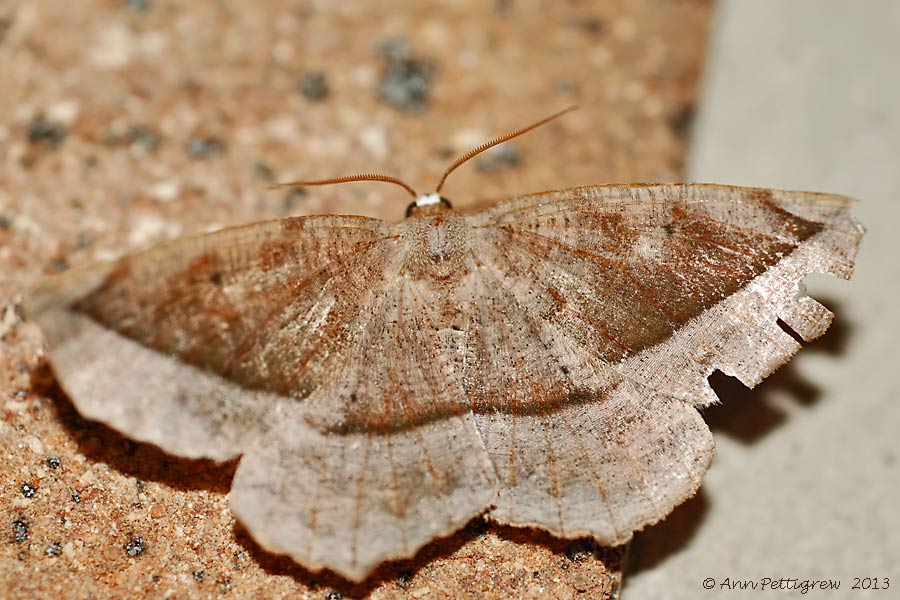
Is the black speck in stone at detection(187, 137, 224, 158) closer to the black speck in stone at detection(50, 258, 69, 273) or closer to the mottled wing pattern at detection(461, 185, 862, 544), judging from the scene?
the black speck in stone at detection(50, 258, 69, 273)

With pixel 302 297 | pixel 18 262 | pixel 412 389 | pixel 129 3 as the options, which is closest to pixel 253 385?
pixel 302 297

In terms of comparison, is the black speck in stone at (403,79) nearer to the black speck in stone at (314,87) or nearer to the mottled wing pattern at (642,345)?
the black speck in stone at (314,87)

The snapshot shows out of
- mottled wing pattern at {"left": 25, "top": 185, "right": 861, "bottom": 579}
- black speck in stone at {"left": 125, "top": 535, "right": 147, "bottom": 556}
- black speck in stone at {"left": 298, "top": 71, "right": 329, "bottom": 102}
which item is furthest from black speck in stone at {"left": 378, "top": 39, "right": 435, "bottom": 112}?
black speck in stone at {"left": 125, "top": 535, "right": 147, "bottom": 556}

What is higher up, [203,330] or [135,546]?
[203,330]

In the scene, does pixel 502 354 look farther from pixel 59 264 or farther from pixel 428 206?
pixel 59 264

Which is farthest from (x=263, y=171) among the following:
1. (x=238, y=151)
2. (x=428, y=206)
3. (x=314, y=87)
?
(x=428, y=206)

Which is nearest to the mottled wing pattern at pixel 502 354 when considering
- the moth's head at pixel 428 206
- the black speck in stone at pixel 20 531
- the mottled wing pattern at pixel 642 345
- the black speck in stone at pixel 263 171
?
the mottled wing pattern at pixel 642 345
